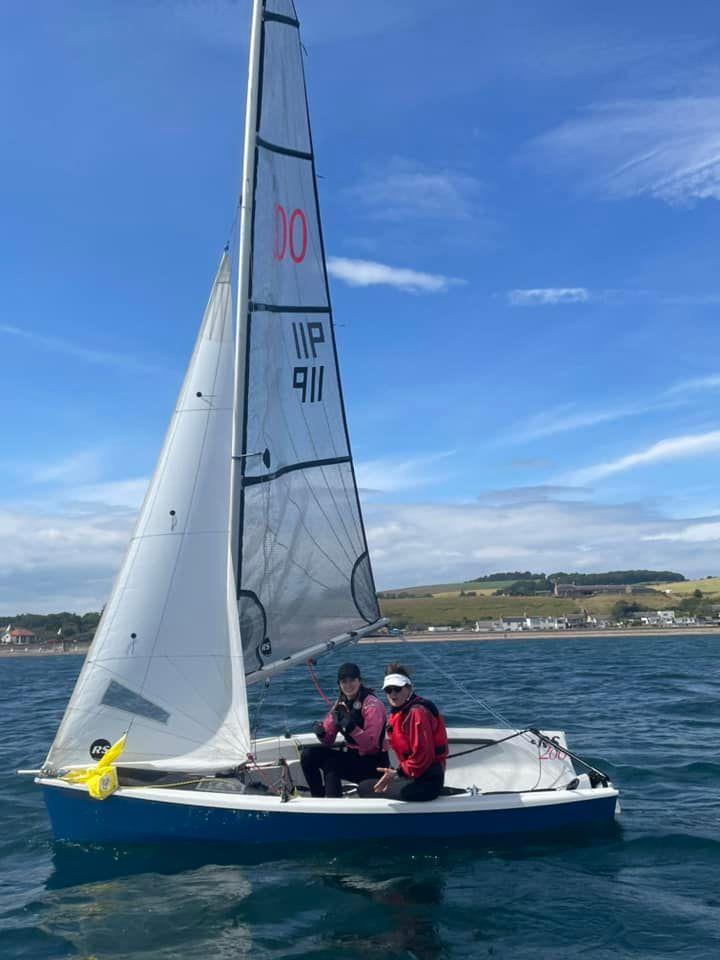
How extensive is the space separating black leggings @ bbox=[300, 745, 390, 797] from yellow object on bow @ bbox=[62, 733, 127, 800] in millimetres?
1593

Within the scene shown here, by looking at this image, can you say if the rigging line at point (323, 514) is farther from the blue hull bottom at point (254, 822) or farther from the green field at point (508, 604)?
the green field at point (508, 604)

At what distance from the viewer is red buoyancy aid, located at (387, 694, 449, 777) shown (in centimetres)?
680

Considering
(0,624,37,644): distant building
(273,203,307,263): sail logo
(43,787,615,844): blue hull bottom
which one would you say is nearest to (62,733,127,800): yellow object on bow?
(43,787,615,844): blue hull bottom

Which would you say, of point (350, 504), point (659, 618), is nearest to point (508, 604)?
point (659, 618)

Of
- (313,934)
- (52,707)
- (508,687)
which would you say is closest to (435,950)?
(313,934)

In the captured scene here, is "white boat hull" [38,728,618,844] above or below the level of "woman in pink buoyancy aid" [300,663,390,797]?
below

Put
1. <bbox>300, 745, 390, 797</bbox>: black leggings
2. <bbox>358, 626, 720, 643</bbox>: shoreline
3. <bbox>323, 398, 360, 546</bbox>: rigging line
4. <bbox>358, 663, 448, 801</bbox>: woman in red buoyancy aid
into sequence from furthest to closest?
<bbox>358, 626, 720, 643</bbox>: shoreline
<bbox>323, 398, 360, 546</bbox>: rigging line
<bbox>300, 745, 390, 797</bbox>: black leggings
<bbox>358, 663, 448, 801</bbox>: woman in red buoyancy aid

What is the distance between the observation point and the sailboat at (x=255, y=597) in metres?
6.95

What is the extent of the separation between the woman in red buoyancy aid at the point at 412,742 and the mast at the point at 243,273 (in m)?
1.89

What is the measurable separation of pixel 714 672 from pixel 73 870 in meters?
22.2

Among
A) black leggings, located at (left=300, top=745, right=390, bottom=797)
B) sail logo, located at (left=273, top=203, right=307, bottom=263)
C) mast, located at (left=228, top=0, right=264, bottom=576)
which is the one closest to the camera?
black leggings, located at (left=300, top=745, right=390, bottom=797)

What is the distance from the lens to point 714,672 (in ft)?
81.0

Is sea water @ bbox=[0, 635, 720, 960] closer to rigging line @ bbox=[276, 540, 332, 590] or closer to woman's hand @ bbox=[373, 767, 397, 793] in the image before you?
woman's hand @ bbox=[373, 767, 397, 793]

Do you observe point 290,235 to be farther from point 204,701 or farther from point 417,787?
point 417,787
